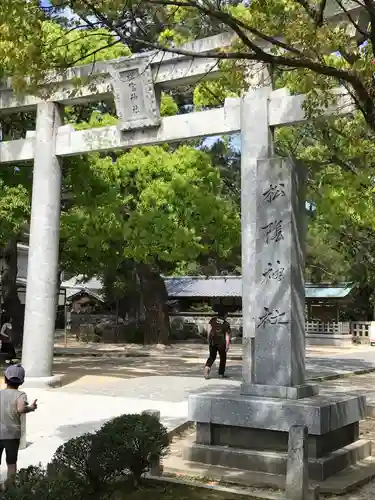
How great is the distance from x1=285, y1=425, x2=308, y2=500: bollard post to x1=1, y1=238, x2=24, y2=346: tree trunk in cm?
1650

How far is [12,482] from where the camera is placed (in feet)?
13.3

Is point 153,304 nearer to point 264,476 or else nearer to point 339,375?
point 339,375

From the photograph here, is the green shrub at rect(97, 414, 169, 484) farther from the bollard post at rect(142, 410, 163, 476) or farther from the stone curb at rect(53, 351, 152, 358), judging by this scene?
the stone curb at rect(53, 351, 152, 358)

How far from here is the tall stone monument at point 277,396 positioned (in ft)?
21.3

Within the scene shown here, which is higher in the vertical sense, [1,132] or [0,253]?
[1,132]

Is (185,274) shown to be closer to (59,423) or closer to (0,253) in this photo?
(0,253)

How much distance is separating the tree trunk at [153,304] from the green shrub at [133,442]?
20574mm

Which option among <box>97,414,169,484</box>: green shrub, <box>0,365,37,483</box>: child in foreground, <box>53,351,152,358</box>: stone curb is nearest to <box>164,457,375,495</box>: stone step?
<box>97,414,169,484</box>: green shrub

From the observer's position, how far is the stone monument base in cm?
638

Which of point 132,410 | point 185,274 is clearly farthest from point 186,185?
point 185,274

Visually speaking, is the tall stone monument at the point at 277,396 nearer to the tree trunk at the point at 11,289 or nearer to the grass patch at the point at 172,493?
the grass patch at the point at 172,493

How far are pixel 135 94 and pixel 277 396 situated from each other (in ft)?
24.0

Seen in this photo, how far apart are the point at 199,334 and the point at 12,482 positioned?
94.9 ft

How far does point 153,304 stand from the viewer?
26844mm
